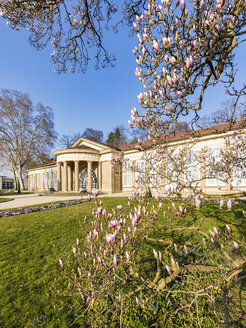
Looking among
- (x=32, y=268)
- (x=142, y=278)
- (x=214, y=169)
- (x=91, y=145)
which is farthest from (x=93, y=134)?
(x=142, y=278)

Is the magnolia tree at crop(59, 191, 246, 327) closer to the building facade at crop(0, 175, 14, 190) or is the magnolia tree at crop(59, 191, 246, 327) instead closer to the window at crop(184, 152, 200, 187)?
the window at crop(184, 152, 200, 187)

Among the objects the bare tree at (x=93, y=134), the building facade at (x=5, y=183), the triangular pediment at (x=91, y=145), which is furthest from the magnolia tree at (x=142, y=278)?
the building facade at (x=5, y=183)

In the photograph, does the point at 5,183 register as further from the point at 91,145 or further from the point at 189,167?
the point at 189,167

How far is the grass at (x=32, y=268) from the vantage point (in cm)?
246

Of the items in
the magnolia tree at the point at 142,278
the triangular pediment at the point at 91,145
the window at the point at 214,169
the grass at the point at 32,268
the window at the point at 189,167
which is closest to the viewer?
the magnolia tree at the point at 142,278

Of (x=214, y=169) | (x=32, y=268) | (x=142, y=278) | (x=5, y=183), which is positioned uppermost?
(x=214, y=169)

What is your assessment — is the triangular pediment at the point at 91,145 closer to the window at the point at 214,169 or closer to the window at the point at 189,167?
the window at the point at 189,167

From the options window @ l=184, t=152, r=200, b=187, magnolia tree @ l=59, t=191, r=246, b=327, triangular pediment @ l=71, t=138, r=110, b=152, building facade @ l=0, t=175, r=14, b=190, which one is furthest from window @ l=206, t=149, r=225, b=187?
building facade @ l=0, t=175, r=14, b=190

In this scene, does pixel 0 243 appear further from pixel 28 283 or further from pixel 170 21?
pixel 170 21

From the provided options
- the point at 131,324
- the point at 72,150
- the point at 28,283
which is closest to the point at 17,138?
the point at 72,150

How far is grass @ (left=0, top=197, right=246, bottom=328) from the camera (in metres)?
2.46

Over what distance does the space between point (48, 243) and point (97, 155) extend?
1959 centimetres

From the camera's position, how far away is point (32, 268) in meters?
3.63

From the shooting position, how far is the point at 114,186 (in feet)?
72.8
